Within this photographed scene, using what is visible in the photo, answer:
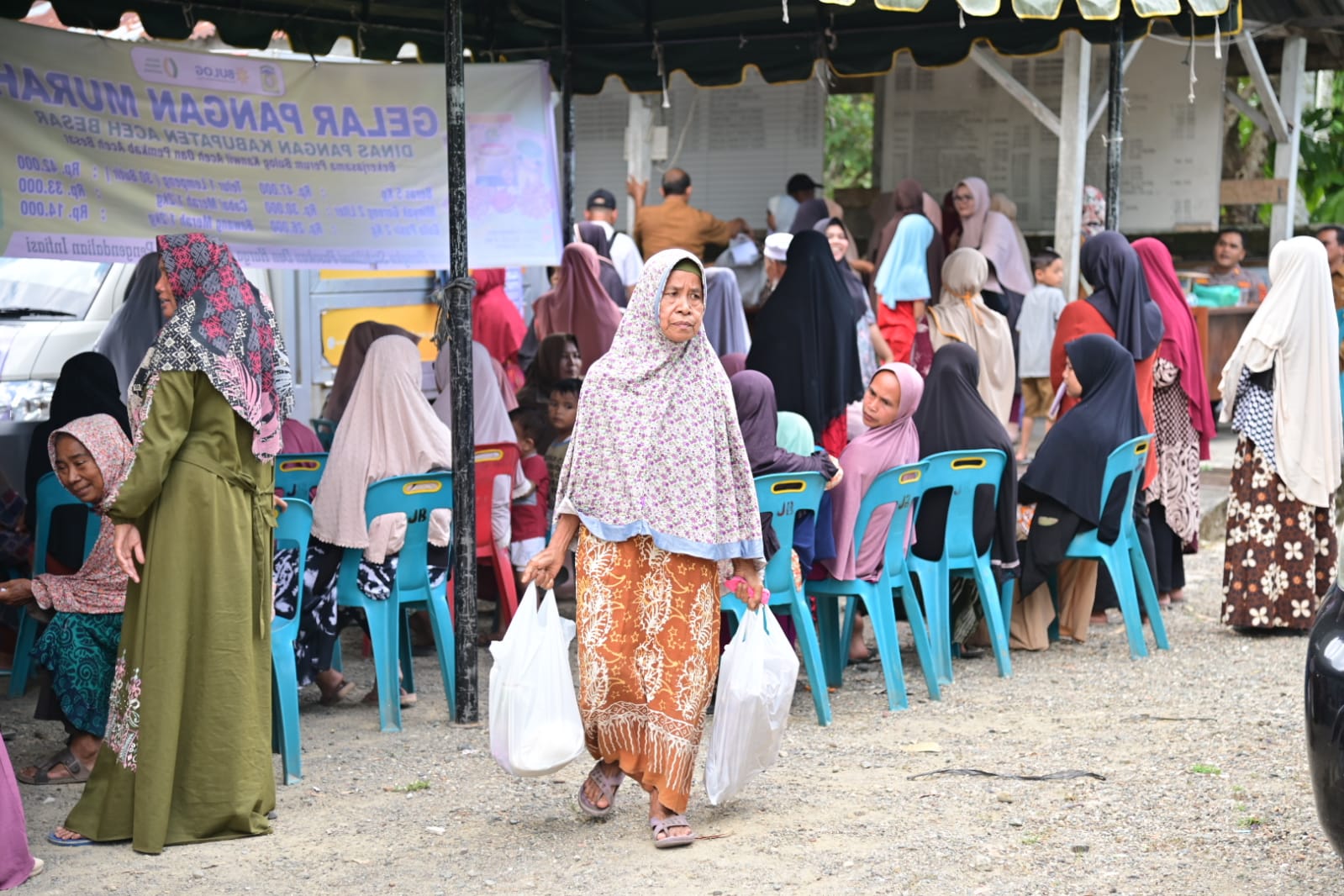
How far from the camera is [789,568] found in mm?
5648

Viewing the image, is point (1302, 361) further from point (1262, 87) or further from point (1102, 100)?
point (1262, 87)

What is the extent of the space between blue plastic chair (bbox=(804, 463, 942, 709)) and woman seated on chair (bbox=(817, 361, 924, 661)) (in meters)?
0.04

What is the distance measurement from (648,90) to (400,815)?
17.2ft

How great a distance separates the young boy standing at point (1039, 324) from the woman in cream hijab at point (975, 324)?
596 millimetres

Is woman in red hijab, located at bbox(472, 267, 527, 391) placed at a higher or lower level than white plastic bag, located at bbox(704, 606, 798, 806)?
higher

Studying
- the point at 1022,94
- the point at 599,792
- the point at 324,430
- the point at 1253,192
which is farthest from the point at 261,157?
the point at 1253,192

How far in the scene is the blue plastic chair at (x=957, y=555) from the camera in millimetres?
6203

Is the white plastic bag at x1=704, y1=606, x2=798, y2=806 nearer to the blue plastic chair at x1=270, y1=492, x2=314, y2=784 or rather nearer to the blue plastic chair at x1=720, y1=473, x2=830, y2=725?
the blue plastic chair at x1=720, y1=473, x2=830, y2=725

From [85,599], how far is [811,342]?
3.62 metres

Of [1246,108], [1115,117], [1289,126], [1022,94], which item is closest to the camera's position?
[1115,117]

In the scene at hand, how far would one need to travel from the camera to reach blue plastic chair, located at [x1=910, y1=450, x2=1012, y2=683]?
6203mm

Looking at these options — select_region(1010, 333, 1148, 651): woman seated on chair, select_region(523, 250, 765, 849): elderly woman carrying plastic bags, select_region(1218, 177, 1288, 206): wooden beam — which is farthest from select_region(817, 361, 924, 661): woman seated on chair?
select_region(1218, 177, 1288, 206): wooden beam

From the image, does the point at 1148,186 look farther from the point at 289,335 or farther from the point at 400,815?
the point at 400,815

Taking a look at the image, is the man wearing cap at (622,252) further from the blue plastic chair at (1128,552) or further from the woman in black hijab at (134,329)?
the blue plastic chair at (1128,552)
